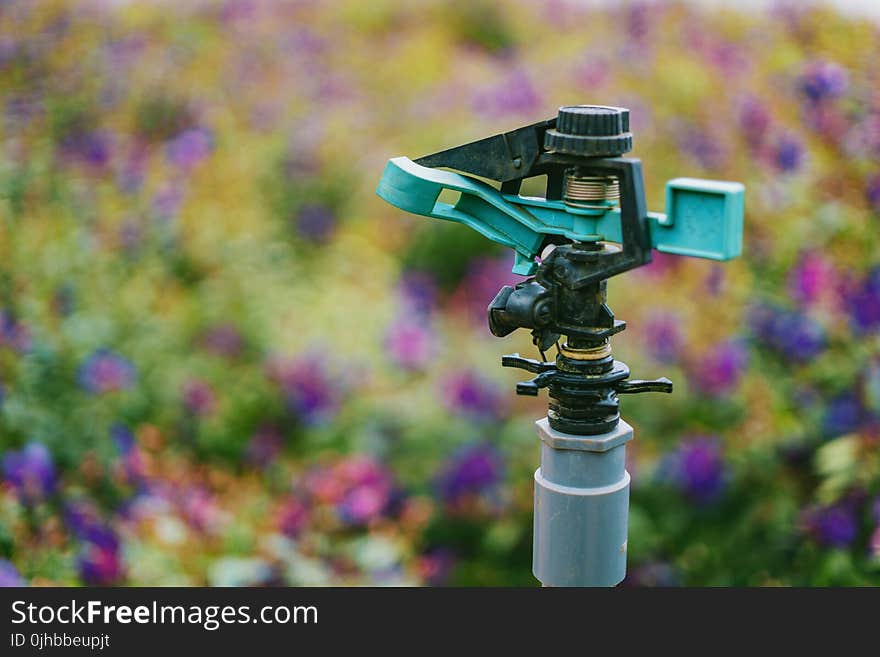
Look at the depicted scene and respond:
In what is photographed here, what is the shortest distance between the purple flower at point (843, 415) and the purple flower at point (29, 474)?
237cm

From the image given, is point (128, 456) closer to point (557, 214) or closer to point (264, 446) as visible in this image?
point (264, 446)

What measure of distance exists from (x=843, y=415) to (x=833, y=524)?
351 mm

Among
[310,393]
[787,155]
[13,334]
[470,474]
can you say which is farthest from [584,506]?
[787,155]

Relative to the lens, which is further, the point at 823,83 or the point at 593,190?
the point at 823,83

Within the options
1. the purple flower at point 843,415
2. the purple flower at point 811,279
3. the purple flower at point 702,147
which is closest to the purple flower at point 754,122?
the purple flower at point 702,147

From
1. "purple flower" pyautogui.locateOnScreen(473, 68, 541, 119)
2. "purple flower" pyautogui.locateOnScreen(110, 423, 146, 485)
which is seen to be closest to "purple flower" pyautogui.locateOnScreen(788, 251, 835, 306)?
"purple flower" pyautogui.locateOnScreen(473, 68, 541, 119)

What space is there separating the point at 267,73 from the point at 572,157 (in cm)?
336

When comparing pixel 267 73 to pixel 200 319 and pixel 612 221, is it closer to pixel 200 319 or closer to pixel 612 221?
pixel 200 319

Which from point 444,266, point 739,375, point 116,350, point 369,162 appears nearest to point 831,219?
point 739,375

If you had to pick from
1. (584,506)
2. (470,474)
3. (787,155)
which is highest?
(787,155)

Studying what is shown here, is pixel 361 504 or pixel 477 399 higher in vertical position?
pixel 477 399

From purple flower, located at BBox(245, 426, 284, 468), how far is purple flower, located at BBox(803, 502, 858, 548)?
167 cm

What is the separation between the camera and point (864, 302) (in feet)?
10.4

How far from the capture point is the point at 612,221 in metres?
1.44
